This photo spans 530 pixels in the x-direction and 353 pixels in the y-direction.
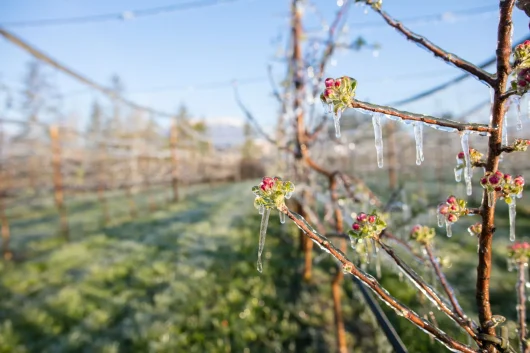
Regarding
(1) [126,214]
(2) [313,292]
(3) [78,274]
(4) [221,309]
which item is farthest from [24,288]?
(1) [126,214]

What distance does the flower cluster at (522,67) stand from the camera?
817 millimetres

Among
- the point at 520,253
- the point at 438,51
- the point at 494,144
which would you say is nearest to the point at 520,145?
the point at 494,144

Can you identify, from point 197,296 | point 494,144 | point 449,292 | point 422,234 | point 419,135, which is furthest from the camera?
point 197,296

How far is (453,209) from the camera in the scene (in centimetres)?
106

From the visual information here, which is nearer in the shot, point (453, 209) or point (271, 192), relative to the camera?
point (271, 192)

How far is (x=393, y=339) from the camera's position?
1297mm

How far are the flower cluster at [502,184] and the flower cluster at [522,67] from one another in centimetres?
24

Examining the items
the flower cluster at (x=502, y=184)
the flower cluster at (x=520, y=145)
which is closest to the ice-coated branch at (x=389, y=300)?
the flower cluster at (x=502, y=184)

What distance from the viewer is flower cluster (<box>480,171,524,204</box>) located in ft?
3.01

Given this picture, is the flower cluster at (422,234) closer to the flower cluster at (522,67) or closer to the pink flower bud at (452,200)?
the pink flower bud at (452,200)

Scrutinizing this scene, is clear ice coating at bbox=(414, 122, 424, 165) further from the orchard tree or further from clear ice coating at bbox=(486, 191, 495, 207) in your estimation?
clear ice coating at bbox=(486, 191, 495, 207)

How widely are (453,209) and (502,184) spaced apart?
0.55ft

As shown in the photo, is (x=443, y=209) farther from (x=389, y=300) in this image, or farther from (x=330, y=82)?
(x=330, y=82)

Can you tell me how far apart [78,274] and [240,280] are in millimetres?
3112
